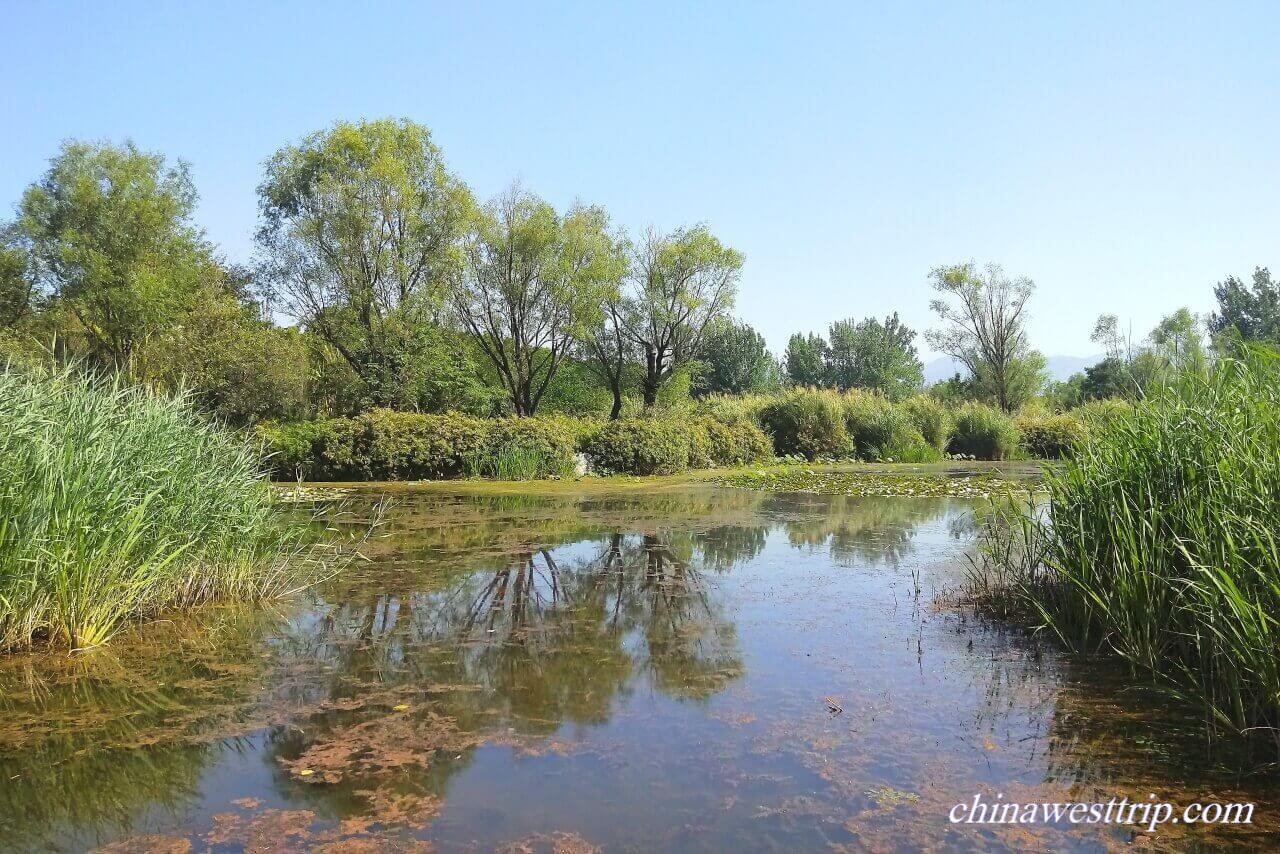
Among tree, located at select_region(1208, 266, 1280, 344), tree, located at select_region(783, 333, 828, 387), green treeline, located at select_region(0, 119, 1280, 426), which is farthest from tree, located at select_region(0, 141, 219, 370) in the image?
tree, located at select_region(1208, 266, 1280, 344)

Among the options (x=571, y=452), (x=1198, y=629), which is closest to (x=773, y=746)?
(x=1198, y=629)

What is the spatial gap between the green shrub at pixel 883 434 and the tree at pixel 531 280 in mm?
12101

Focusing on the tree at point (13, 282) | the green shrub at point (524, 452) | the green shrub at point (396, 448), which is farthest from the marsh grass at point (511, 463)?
the tree at point (13, 282)

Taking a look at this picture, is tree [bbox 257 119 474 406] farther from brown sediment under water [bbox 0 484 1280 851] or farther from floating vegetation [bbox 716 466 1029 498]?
brown sediment under water [bbox 0 484 1280 851]

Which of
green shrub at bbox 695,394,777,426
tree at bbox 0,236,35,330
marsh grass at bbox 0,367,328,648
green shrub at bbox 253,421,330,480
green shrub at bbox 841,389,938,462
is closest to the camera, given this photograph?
marsh grass at bbox 0,367,328,648

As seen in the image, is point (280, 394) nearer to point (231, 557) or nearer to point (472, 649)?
point (231, 557)

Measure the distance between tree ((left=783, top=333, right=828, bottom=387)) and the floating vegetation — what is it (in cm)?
4658

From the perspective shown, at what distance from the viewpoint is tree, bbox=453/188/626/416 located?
112 ft

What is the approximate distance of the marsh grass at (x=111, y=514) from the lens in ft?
18.8

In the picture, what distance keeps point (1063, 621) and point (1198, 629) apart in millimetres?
1858

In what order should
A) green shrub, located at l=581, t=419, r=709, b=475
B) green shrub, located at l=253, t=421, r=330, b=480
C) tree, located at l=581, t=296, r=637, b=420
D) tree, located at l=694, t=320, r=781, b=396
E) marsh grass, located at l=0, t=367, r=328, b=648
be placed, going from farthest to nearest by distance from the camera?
1. tree, located at l=694, t=320, r=781, b=396
2. tree, located at l=581, t=296, r=637, b=420
3. green shrub, located at l=581, t=419, r=709, b=475
4. green shrub, located at l=253, t=421, r=330, b=480
5. marsh grass, located at l=0, t=367, r=328, b=648

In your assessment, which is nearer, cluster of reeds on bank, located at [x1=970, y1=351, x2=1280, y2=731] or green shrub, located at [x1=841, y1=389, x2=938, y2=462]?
cluster of reeds on bank, located at [x1=970, y1=351, x2=1280, y2=731]

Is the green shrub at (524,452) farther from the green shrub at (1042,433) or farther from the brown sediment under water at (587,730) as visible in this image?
the green shrub at (1042,433)

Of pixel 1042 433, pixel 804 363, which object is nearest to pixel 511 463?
pixel 1042 433
